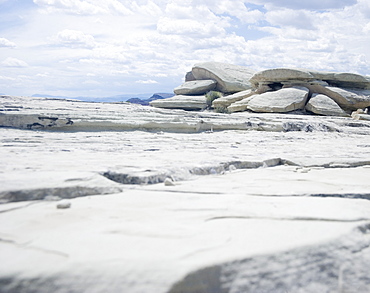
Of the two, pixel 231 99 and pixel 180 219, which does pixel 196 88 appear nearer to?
pixel 231 99

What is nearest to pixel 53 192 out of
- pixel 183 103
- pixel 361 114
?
pixel 361 114

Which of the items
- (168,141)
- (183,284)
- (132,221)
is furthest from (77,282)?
(168,141)

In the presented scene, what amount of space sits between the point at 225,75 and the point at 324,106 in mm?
5000

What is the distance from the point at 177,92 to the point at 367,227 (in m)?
13.1

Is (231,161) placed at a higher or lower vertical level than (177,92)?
lower

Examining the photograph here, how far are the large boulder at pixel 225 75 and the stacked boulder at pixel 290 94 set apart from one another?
38 mm

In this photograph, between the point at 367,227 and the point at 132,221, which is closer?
the point at 132,221

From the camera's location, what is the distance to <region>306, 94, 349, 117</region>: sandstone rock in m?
10.2

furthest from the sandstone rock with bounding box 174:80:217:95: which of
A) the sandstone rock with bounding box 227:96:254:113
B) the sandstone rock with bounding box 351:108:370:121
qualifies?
the sandstone rock with bounding box 351:108:370:121

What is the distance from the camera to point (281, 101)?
34.0ft

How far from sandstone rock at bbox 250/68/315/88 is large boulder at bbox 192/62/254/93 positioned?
2232 millimetres

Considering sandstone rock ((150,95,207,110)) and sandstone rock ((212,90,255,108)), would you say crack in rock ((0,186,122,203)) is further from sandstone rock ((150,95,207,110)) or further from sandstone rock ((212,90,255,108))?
sandstone rock ((150,95,207,110))

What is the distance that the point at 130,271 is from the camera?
1.02 m

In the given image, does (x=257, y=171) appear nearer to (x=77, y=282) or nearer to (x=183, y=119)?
(x=77, y=282)
